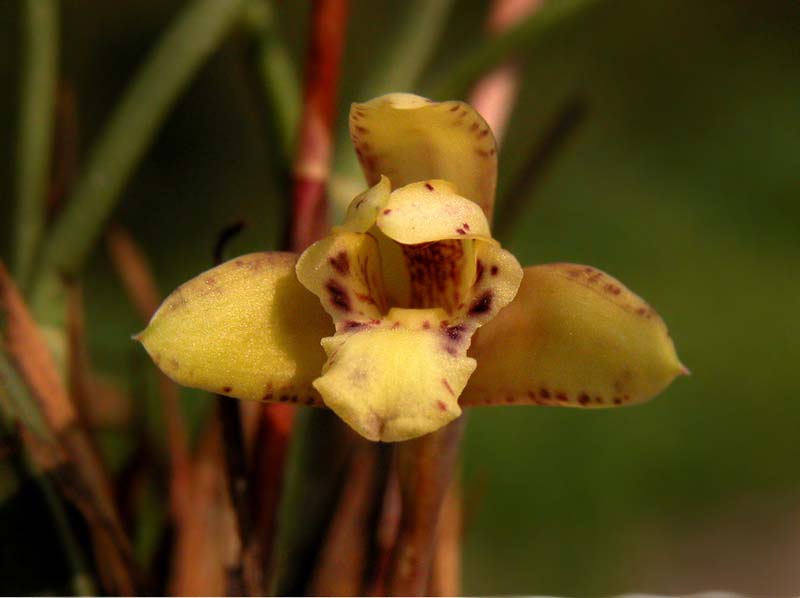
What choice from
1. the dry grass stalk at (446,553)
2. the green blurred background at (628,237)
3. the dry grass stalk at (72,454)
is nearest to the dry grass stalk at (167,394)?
the dry grass stalk at (72,454)

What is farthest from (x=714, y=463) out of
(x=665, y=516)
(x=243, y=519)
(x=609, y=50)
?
(x=243, y=519)

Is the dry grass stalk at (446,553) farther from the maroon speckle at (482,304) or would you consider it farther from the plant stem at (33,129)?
the plant stem at (33,129)

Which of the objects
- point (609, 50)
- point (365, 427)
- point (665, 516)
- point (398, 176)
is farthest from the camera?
point (609, 50)

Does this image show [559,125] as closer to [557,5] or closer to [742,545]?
[557,5]

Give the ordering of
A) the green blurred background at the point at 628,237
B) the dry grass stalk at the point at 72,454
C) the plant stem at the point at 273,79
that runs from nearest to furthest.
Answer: the dry grass stalk at the point at 72,454 < the plant stem at the point at 273,79 < the green blurred background at the point at 628,237

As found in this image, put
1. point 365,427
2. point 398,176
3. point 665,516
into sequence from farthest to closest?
1. point 665,516
2. point 398,176
3. point 365,427

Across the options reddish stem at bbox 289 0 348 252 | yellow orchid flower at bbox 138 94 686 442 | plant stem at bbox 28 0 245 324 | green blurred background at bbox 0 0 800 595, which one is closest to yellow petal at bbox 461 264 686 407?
yellow orchid flower at bbox 138 94 686 442

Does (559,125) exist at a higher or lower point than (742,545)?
higher
